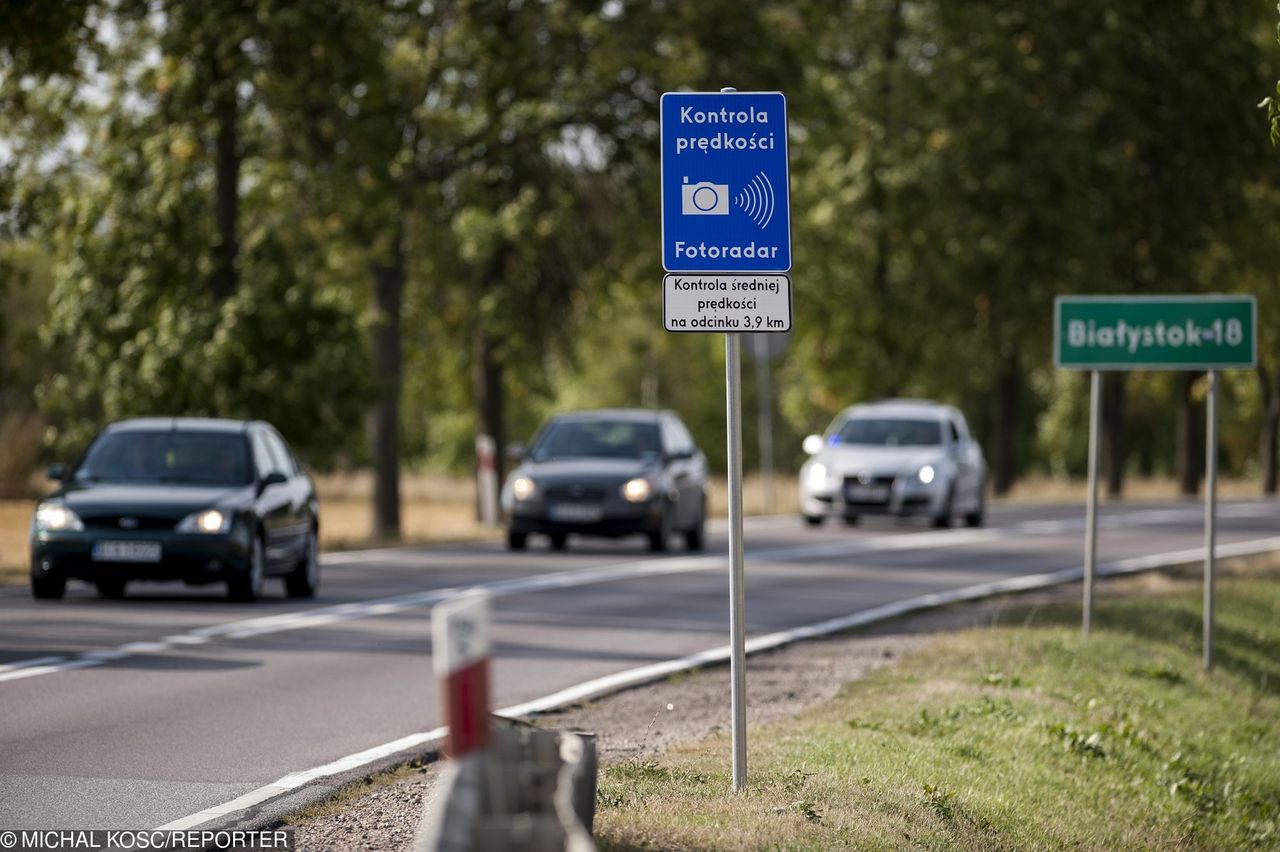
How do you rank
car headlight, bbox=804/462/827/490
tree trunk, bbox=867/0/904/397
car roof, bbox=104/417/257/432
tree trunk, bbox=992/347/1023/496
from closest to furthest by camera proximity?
1. car roof, bbox=104/417/257/432
2. car headlight, bbox=804/462/827/490
3. tree trunk, bbox=867/0/904/397
4. tree trunk, bbox=992/347/1023/496

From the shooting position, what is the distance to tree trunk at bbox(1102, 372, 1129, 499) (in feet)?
173

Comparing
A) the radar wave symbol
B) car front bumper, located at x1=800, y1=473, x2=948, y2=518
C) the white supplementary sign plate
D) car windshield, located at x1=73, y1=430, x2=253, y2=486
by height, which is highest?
the radar wave symbol

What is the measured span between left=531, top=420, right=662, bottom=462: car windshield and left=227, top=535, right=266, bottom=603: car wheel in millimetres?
8128

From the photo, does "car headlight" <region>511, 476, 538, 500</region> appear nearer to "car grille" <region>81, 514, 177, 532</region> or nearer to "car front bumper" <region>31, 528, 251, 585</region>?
"car front bumper" <region>31, 528, 251, 585</region>

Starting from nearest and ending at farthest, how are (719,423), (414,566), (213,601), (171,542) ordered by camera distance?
(171,542) < (213,601) < (414,566) < (719,423)

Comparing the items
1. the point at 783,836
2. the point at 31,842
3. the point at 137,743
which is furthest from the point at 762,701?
the point at 31,842

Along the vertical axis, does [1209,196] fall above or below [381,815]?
above

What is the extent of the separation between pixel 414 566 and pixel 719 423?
2709 inches

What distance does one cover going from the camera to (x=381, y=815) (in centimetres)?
822

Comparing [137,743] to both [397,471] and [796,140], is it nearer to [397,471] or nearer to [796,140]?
[397,471]

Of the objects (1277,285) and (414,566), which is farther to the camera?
(1277,285)

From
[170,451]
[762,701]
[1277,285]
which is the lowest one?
[762,701]

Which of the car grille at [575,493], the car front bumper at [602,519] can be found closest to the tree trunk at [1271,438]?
the car front bumper at [602,519]

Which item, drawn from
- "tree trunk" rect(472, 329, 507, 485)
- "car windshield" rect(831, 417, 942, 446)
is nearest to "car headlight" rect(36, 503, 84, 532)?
"car windshield" rect(831, 417, 942, 446)
